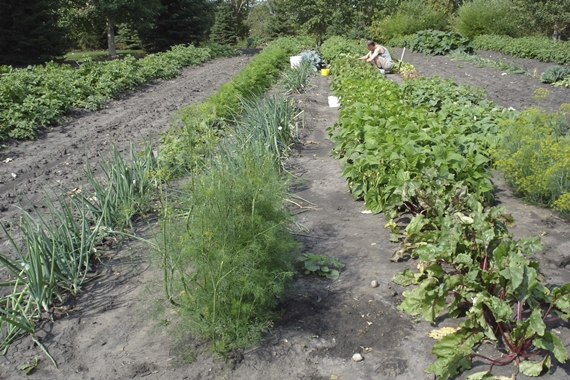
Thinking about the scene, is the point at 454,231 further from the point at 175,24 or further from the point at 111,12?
the point at 175,24

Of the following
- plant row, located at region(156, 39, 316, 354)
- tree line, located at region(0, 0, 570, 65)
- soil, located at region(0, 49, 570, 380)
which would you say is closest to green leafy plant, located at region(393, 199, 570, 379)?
soil, located at region(0, 49, 570, 380)

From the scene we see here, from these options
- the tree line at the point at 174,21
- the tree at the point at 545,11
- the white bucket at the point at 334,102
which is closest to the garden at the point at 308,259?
the white bucket at the point at 334,102

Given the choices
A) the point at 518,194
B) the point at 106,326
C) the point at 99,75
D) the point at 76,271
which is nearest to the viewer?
the point at 106,326

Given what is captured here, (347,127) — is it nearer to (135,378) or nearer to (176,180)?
(176,180)

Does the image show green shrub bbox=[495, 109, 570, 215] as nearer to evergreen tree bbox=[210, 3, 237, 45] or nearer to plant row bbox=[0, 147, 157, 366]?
plant row bbox=[0, 147, 157, 366]

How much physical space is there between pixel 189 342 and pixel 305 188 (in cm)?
284

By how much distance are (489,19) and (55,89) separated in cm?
2636

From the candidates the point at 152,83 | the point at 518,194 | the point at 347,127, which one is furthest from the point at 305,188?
the point at 152,83

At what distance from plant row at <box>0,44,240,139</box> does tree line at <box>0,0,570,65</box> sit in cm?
571

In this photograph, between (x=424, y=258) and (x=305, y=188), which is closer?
(x=424, y=258)

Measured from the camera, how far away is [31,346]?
309 cm

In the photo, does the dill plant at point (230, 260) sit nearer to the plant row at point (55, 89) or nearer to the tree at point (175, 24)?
the plant row at point (55, 89)

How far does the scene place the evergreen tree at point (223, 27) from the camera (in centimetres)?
4547

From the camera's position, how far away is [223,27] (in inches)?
1791
